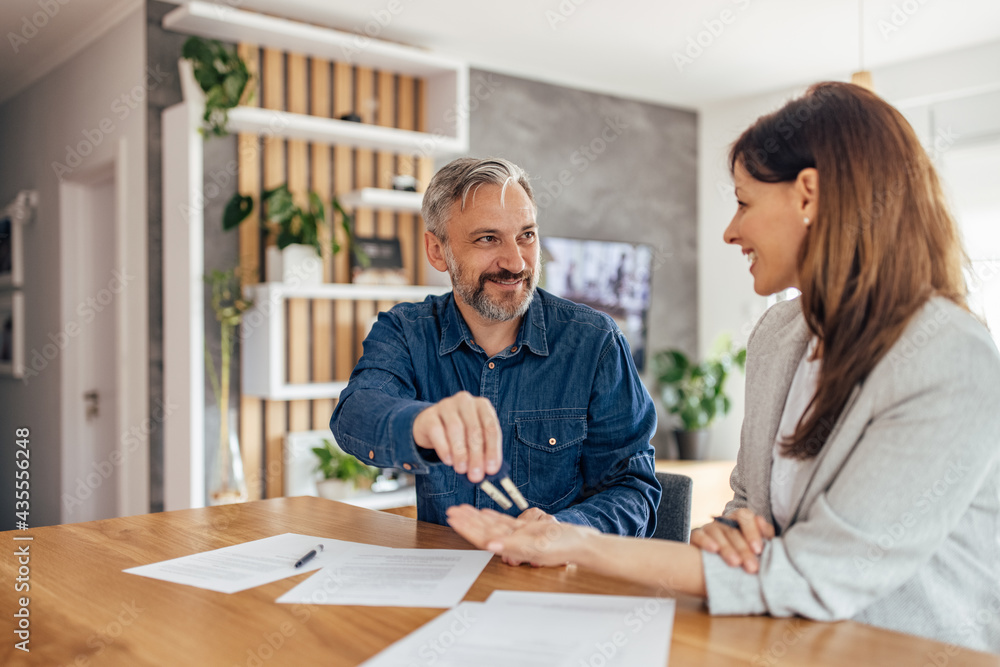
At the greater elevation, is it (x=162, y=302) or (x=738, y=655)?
(x=162, y=302)

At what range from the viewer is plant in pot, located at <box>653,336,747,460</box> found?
550cm

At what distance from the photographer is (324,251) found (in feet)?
13.3

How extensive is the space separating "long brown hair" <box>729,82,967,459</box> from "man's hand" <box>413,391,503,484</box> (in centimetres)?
41

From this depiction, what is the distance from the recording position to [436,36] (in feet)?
14.4

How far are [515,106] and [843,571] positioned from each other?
4.36 meters

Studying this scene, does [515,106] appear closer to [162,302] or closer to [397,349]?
[162,302]

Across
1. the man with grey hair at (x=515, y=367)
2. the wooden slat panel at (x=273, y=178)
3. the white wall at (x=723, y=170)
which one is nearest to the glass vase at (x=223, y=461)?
the wooden slat panel at (x=273, y=178)

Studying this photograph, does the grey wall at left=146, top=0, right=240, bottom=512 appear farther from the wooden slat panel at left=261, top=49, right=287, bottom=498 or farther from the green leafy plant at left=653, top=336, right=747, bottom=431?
the green leafy plant at left=653, top=336, right=747, bottom=431

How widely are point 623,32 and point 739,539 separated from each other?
3.82 m

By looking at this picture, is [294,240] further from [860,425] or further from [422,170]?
[860,425]

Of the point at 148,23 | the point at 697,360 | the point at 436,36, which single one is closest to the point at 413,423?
the point at 148,23

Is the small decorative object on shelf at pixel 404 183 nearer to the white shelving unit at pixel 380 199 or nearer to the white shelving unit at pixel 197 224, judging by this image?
the white shelving unit at pixel 380 199

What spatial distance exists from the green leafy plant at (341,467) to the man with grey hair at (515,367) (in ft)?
6.68

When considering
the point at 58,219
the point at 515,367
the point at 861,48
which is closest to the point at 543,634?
the point at 515,367
